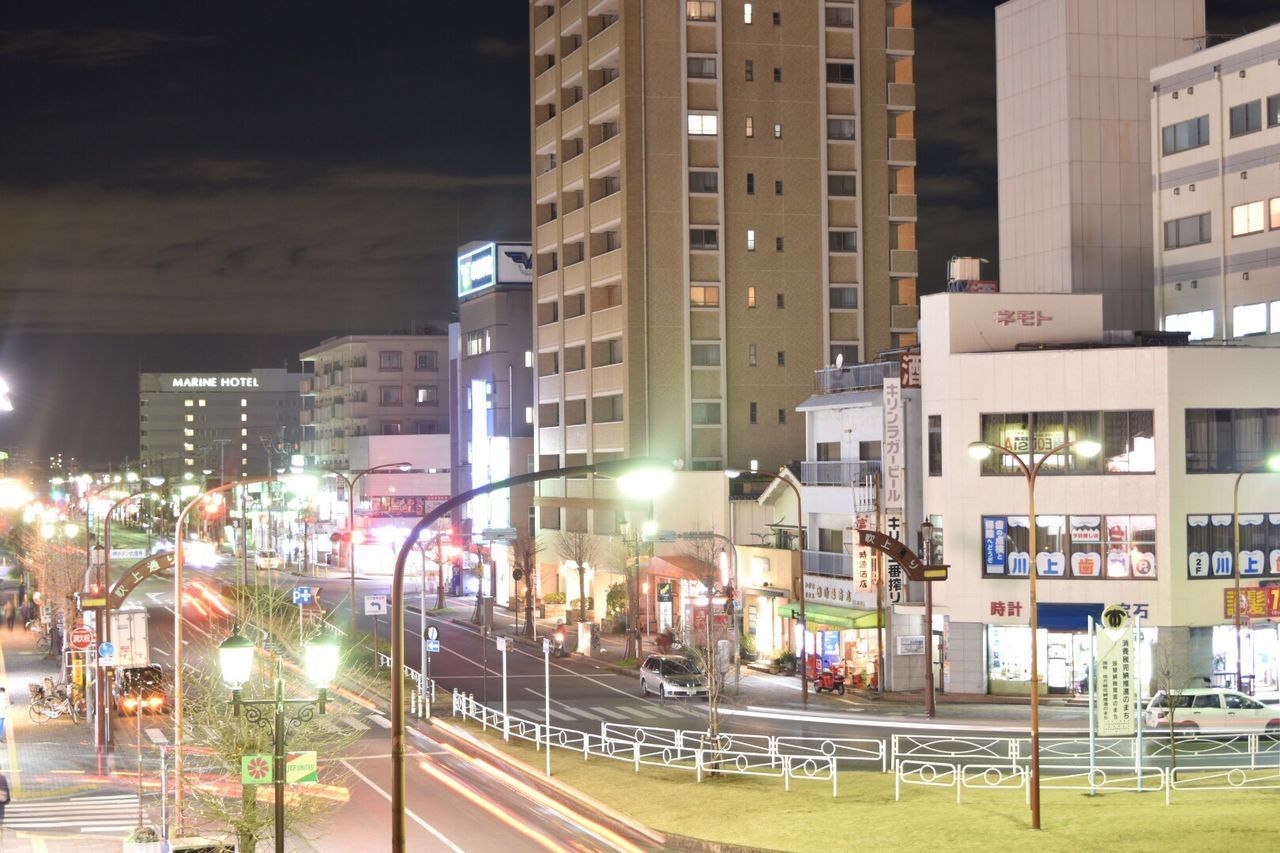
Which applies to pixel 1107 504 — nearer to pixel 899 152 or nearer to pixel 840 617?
Answer: pixel 840 617

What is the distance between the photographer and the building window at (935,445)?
2115 inches

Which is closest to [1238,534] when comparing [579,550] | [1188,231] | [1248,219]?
[1248,219]

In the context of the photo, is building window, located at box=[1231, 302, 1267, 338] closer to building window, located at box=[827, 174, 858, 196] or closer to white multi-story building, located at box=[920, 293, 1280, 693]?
white multi-story building, located at box=[920, 293, 1280, 693]

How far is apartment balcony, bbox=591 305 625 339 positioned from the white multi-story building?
29683 millimetres

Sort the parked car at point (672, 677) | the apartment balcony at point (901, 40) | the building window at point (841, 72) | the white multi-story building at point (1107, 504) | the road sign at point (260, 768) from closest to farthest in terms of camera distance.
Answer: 1. the road sign at point (260, 768)
2. the white multi-story building at point (1107, 504)
3. the parked car at point (672, 677)
4. the building window at point (841, 72)
5. the apartment balcony at point (901, 40)

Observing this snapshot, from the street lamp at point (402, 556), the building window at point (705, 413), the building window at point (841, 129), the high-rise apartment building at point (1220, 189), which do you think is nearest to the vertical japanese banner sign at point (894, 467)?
the high-rise apartment building at point (1220, 189)

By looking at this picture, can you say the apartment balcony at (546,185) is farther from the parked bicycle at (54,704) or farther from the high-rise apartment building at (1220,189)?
the parked bicycle at (54,704)

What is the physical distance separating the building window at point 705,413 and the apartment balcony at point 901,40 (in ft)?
71.9

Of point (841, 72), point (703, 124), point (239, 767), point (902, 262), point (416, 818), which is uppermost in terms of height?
point (841, 72)

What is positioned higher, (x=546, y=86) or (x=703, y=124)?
(x=546, y=86)

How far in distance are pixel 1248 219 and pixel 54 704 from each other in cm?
5071

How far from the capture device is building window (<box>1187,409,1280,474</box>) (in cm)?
4997

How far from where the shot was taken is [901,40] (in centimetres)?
8225

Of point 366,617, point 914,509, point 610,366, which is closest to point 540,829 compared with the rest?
point 914,509
